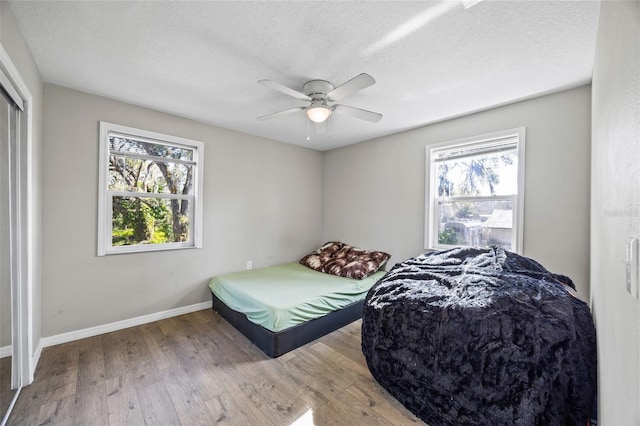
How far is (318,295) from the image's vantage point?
2.71 meters

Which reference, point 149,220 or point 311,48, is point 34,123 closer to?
point 149,220

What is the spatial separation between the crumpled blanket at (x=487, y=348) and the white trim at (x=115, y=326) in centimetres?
234

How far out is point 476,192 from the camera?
3002 mm

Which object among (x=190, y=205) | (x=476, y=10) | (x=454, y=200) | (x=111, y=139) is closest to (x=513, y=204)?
(x=454, y=200)

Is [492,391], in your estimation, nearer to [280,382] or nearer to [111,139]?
[280,382]

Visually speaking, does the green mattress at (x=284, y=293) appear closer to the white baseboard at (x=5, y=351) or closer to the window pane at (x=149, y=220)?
the window pane at (x=149, y=220)

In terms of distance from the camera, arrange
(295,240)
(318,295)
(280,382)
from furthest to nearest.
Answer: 1. (295,240)
2. (318,295)
3. (280,382)

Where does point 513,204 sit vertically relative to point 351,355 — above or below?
above

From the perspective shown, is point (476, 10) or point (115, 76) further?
point (115, 76)

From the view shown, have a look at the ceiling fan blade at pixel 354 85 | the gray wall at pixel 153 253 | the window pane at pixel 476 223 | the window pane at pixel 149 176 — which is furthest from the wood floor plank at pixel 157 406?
the window pane at pixel 476 223

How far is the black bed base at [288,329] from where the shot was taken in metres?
2.32

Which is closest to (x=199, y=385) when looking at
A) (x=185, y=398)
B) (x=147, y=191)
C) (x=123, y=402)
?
(x=185, y=398)

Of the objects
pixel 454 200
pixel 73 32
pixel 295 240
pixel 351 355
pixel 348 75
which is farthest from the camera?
pixel 295 240

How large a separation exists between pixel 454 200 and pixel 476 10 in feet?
6.90
